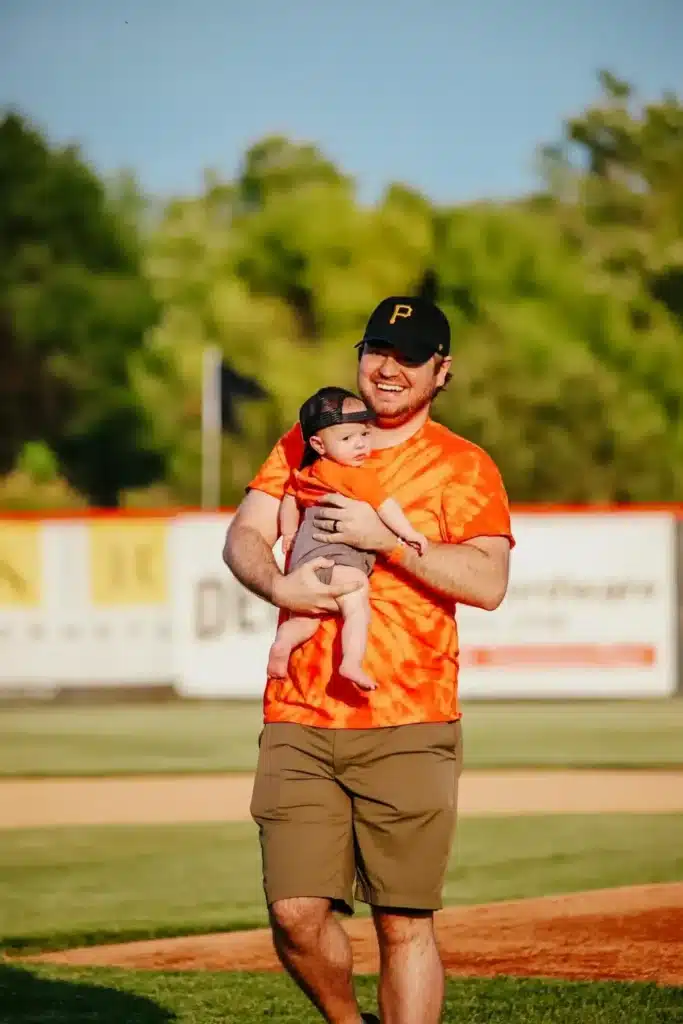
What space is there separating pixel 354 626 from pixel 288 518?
0.45 metres

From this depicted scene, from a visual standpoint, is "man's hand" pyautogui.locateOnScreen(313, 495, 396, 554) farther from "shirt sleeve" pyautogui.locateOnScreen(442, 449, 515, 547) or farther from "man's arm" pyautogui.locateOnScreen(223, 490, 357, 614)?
"shirt sleeve" pyautogui.locateOnScreen(442, 449, 515, 547)

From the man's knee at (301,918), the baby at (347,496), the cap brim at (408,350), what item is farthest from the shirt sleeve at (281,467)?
the man's knee at (301,918)

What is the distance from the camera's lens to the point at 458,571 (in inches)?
183

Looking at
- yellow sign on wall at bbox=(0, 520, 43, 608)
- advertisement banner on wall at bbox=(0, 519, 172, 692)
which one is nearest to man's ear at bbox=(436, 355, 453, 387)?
advertisement banner on wall at bbox=(0, 519, 172, 692)

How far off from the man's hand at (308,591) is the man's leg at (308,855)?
1.04 ft

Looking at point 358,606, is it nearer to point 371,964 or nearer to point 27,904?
point 371,964

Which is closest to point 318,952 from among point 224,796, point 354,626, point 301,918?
point 301,918

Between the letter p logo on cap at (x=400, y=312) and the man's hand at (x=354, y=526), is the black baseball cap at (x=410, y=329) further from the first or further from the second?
the man's hand at (x=354, y=526)

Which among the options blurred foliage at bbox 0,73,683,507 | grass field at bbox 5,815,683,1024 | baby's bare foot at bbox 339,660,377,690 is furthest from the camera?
blurred foliage at bbox 0,73,683,507

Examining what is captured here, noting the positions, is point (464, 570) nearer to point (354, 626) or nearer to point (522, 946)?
point (354, 626)

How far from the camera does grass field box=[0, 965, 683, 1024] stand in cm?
609

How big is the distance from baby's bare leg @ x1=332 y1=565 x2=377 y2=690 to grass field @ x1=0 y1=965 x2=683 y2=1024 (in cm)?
189

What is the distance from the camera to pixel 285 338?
50.1m

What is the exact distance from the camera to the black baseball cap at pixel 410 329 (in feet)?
15.5
